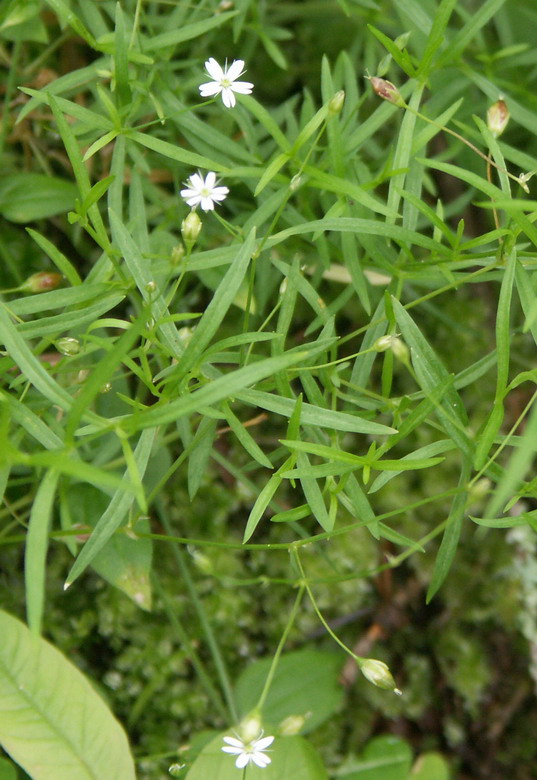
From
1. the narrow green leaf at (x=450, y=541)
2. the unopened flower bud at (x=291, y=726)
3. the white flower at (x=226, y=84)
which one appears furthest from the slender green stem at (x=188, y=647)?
the white flower at (x=226, y=84)

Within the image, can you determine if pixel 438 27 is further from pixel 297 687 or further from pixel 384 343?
pixel 297 687

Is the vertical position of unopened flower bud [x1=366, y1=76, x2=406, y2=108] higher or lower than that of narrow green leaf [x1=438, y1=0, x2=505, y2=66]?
lower

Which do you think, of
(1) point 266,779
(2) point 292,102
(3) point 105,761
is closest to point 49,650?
(3) point 105,761

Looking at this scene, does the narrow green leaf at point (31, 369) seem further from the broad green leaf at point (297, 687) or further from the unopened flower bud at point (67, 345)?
the broad green leaf at point (297, 687)

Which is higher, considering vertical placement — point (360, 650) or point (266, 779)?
point (360, 650)

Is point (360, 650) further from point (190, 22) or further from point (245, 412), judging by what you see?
point (190, 22)

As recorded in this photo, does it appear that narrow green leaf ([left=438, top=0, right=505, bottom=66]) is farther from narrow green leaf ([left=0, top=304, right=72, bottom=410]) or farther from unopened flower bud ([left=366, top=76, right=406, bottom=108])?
narrow green leaf ([left=0, top=304, right=72, bottom=410])

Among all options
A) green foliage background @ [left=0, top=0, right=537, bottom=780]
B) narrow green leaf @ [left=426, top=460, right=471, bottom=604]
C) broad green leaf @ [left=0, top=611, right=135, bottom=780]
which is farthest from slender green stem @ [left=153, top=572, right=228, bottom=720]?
narrow green leaf @ [left=426, top=460, right=471, bottom=604]
